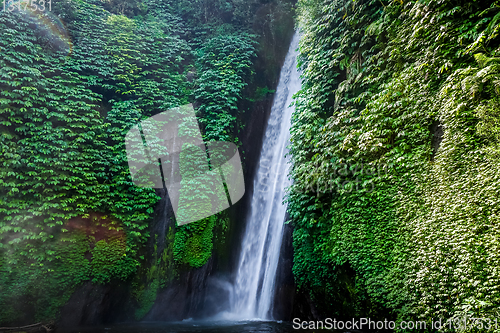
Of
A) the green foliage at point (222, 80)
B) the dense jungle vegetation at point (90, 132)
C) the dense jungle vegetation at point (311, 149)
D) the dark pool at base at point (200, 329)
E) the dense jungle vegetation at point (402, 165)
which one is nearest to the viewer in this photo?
the dense jungle vegetation at point (402, 165)

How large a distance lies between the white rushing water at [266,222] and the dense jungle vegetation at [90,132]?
1.18 metres

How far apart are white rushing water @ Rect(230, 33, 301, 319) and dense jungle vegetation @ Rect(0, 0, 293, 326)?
1177 millimetres

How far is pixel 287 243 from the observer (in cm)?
812

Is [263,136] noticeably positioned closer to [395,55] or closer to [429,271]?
[395,55]

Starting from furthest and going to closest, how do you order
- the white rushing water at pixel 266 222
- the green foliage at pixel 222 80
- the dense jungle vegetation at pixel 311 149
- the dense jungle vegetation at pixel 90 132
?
the green foliage at pixel 222 80, the white rushing water at pixel 266 222, the dense jungle vegetation at pixel 90 132, the dense jungle vegetation at pixel 311 149

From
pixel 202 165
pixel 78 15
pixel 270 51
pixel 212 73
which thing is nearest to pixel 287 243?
pixel 202 165

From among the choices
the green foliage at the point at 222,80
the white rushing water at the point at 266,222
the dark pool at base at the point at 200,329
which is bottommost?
the dark pool at base at the point at 200,329

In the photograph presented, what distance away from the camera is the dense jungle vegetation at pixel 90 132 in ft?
22.6

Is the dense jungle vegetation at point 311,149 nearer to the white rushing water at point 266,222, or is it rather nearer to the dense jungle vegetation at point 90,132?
the dense jungle vegetation at point 90,132

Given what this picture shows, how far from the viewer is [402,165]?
15.5 ft

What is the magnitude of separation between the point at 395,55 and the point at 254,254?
23.7 ft

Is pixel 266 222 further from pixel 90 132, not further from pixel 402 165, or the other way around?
pixel 90 132

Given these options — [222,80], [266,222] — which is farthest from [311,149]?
[222,80]

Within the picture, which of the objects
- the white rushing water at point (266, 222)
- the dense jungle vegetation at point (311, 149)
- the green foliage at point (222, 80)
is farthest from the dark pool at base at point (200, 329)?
the green foliage at point (222, 80)
